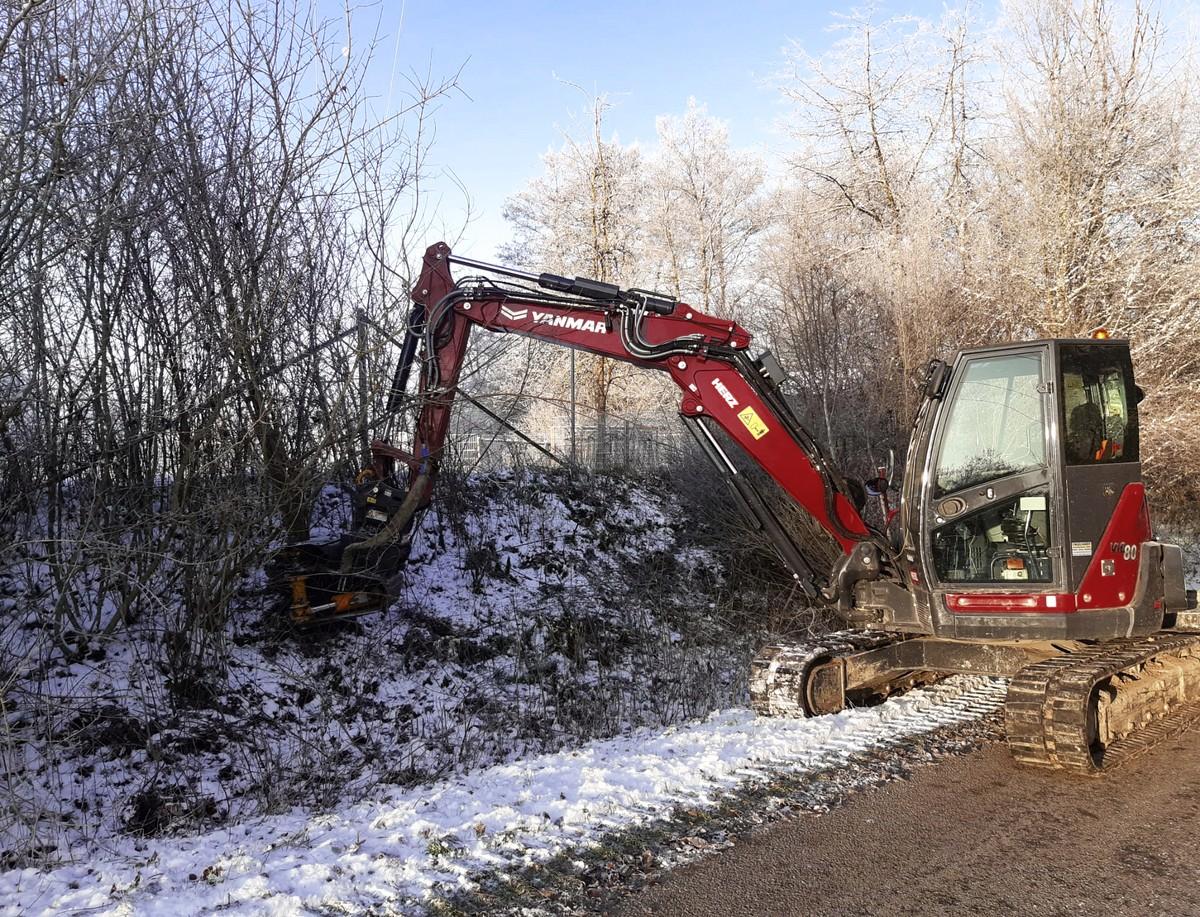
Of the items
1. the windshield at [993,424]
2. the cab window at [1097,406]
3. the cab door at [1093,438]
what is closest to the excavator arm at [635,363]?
the windshield at [993,424]

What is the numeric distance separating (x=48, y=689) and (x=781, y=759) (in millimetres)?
4895

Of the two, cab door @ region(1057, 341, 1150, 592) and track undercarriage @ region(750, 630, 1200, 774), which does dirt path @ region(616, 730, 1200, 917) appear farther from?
cab door @ region(1057, 341, 1150, 592)

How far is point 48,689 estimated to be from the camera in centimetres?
660

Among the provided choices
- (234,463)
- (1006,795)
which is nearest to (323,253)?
(234,463)

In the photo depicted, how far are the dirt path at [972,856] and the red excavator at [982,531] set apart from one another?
465mm

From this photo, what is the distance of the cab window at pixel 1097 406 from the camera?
5.91 metres

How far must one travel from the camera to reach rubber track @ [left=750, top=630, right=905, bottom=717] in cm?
620

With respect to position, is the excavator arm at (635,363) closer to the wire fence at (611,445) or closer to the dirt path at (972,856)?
the dirt path at (972,856)

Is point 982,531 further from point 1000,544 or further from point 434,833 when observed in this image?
point 434,833

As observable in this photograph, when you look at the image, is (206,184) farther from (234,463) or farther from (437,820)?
(437,820)

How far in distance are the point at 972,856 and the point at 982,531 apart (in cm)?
246

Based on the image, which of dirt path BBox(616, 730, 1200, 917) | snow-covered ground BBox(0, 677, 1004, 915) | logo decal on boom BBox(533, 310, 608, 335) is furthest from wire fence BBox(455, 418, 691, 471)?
dirt path BBox(616, 730, 1200, 917)

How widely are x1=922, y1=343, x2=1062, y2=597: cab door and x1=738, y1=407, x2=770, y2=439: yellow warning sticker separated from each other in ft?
4.31

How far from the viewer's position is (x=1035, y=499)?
594cm
